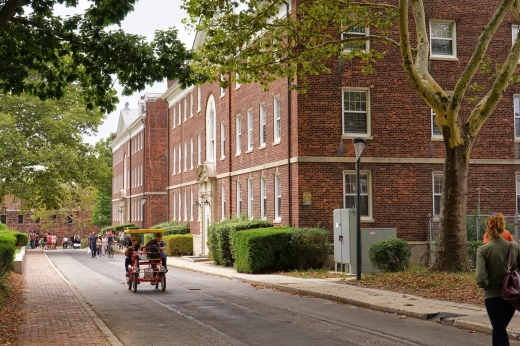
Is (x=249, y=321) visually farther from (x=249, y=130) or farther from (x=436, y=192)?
(x=249, y=130)

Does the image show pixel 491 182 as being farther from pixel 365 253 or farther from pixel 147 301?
pixel 147 301

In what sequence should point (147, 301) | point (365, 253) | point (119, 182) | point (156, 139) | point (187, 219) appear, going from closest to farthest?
1. point (147, 301)
2. point (365, 253)
3. point (187, 219)
4. point (156, 139)
5. point (119, 182)

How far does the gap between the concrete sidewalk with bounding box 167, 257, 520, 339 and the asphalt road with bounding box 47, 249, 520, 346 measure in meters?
0.26

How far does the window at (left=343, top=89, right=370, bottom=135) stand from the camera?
29109mm

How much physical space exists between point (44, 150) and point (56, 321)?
115ft

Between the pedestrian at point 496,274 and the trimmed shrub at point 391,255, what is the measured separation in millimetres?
14402

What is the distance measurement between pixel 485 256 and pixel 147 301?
11265mm

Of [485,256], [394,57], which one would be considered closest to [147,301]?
[485,256]

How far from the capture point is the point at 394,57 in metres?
29.6

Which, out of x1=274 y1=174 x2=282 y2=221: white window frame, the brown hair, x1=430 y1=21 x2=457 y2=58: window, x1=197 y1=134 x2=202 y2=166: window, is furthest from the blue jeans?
x1=197 y1=134 x2=202 y2=166: window

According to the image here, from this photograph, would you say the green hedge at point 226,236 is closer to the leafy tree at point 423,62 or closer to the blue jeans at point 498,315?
the leafy tree at point 423,62

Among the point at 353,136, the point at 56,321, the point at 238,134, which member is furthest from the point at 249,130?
the point at 56,321

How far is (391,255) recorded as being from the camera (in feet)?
Result: 75.9

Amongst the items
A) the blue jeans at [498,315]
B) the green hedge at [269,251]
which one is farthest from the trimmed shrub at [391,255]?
the blue jeans at [498,315]
